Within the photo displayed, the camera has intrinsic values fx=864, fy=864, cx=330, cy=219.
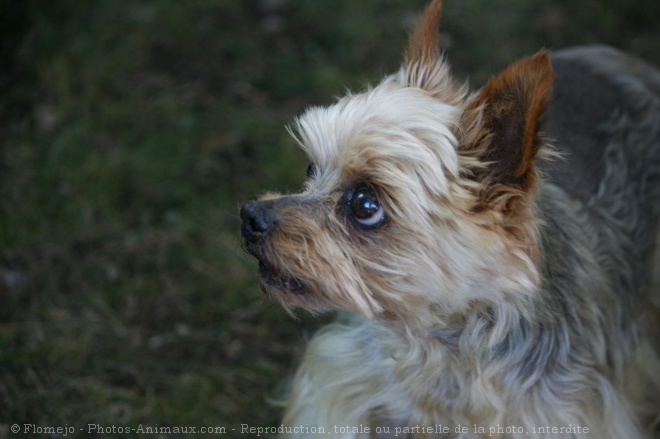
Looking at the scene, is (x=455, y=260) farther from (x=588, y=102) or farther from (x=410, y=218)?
Answer: (x=588, y=102)

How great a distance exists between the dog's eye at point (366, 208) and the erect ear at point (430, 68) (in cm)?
47

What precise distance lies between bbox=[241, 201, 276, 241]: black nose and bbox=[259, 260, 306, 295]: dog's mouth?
10 cm

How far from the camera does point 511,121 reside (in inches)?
96.6

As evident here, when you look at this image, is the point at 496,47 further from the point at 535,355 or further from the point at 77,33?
the point at 535,355

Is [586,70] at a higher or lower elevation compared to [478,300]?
higher

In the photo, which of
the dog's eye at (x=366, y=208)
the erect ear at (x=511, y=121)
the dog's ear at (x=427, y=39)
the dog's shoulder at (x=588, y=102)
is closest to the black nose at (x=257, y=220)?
the dog's eye at (x=366, y=208)

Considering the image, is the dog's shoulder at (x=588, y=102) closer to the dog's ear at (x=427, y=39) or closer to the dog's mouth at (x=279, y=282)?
the dog's ear at (x=427, y=39)

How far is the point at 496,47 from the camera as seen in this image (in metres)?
5.76

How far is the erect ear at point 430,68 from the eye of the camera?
288 cm

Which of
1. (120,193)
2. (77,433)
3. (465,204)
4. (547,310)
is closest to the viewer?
(465,204)

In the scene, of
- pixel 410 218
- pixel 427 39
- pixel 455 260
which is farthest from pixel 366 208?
pixel 427 39

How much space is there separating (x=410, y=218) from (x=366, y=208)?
15cm

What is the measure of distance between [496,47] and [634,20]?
1026 millimetres

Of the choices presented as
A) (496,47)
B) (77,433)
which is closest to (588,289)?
(77,433)
